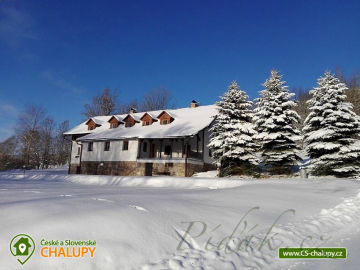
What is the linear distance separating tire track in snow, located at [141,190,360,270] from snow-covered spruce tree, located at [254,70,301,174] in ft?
39.6

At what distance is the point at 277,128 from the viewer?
22.4 meters

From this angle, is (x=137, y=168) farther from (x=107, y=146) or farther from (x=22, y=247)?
(x=22, y=247)

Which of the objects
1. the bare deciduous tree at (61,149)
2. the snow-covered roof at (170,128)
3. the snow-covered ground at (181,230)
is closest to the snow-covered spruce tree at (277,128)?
the snow-covered roof at (170,128)

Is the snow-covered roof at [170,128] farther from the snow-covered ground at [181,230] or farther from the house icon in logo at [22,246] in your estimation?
the house icon in logo at [22,246]

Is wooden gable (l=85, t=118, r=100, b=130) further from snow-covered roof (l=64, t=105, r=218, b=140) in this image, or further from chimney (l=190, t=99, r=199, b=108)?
chimney (l=190, t=99, r=199, b=108)

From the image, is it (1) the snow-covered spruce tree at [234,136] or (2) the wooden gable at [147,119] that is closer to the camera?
(1) the snow-covered spruce tree at [234,136]

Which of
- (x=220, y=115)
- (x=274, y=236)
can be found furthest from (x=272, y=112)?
(x=274, y=236)

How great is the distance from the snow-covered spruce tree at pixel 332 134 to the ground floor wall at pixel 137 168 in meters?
11.8

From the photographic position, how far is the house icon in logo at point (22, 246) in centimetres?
409

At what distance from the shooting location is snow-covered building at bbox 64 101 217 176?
28625 mm

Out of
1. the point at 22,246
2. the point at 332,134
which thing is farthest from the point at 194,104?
the point at 22,246

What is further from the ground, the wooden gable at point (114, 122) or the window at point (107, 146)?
the wooden gable at point (114, 122)

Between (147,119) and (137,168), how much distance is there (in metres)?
6.55

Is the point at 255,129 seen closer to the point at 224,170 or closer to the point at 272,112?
the point at 272,112
